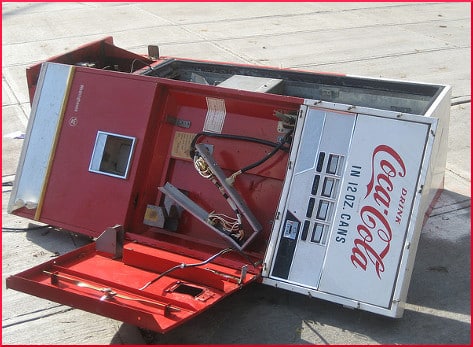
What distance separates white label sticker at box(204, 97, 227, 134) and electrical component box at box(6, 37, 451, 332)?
0.01 metres

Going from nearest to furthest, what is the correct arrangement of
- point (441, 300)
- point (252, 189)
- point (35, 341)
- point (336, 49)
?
1. point (35, 341)
2. point (441, 300)
3. point (252, 189)
4. point (336, 49)

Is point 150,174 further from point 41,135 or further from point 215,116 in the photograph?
point 41,135

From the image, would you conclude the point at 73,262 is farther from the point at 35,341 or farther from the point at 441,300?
the point at 441,300

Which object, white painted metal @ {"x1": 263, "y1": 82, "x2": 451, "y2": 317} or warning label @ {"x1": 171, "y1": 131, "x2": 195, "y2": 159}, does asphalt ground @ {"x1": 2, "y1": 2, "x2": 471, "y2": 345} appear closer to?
white painted metal @ {"x1": 263, "y1": 82, "x2": 451, "y2": 317}

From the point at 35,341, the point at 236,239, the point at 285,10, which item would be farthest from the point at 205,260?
the point at 285,10

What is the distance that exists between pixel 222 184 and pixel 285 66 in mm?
5208

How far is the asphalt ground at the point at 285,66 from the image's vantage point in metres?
4.61

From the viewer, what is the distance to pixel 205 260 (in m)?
4.97

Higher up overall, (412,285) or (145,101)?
(145,101)

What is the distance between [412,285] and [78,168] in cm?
274

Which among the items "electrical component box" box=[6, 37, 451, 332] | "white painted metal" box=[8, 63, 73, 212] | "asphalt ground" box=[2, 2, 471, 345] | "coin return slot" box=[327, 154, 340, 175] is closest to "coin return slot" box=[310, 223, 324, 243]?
"electrical component box" box=[6, 37, 451, 332]

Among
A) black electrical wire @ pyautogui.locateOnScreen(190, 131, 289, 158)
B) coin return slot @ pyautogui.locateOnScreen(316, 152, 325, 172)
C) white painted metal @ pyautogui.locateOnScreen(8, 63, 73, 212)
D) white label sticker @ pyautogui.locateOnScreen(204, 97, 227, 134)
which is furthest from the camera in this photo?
white painted metal @ pyautogui.locateOnScreen(8, 63, 73, 212)

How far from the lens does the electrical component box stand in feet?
14.9

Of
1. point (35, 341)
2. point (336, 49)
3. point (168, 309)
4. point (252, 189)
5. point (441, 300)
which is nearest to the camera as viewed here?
point (168, 309)
